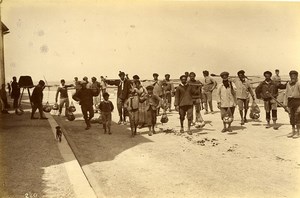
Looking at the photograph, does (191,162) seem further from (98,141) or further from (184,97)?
(184,97)

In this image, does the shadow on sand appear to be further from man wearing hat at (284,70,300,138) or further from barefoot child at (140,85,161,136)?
man wearing hat at (284,70,300,138)

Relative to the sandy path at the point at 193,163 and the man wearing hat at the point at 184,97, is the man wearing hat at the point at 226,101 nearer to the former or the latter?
the sandy path at the point at 193,163

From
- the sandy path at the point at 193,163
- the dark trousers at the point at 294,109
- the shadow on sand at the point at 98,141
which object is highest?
Result: the dark trousers at the point at 294,109

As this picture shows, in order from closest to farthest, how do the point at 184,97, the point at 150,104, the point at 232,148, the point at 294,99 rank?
the point at 232,148 < the point at 294,99 < the point at 184,97 < the point at 150,104

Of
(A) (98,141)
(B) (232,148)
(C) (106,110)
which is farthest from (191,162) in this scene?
(C) (106,110)

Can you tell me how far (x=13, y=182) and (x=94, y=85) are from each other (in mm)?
10063

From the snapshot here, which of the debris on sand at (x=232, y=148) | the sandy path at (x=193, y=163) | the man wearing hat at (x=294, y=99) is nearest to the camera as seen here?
the sandy path at (x=193, y=163)

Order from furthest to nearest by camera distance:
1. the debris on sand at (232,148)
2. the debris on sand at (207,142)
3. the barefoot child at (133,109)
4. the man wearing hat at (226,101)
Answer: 1. the man wearing hat at (226,101)
2. the barefoot child at (133,109)
3. the debris on sand at (207,142)
4. the debris on sand at (232,148)

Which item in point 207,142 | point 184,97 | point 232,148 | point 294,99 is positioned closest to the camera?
point 232,148

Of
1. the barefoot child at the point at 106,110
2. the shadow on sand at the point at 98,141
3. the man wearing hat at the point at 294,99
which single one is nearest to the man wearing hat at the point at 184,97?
the shadow on sand at the point at 98,141

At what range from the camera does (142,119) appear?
1145 centimetres

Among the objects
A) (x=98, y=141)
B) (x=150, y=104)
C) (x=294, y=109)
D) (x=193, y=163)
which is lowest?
Result: (x=193, y=163)

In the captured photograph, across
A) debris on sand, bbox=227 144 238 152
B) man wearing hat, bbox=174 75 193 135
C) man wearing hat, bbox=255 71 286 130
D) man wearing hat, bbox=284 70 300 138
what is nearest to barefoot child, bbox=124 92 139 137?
man wearing hat, bbox=174 75 193 135

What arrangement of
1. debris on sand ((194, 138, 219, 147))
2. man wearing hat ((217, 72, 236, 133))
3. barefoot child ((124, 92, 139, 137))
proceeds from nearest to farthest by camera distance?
debris on sand ((194, 138, 219, 147)) < barefoot child ((124, 92, 139, 137)) < man wearing hat ((217, 72, 236, 133))
